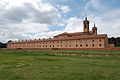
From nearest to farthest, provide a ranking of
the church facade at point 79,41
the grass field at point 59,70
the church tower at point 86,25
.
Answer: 1. the grass field at point 59,70
2. the church facade at point 79,41
3. the church tower at point 86,25

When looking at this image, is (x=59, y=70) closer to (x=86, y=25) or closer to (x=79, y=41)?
(x=79, y=41)

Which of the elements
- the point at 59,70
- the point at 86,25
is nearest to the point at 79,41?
the point at 86,25

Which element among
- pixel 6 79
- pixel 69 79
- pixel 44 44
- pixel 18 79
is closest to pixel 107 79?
pixel 69 79

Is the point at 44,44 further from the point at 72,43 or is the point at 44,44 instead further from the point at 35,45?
the point at 72,43

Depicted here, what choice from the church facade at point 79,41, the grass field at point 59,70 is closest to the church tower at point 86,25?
the church facade at point 79,41

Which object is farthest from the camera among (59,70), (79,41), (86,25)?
(86,25)

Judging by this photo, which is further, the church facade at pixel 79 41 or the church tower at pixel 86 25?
the church tower at pixel 86 25

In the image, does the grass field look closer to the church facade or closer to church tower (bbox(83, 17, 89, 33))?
the church facade

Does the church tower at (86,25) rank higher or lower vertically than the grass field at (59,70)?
higher

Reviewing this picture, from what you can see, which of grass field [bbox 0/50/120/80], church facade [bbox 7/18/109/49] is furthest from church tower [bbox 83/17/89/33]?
grass field [bbox 0/50/120/80]

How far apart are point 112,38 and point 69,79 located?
91.8m

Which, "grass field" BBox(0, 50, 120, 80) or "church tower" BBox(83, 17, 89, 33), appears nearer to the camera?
"grass field" BBox(0, 50, 120, 80)

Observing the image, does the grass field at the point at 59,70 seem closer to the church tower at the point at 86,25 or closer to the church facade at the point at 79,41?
the church facade at the point at 79,41

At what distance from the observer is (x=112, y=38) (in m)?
87.2
